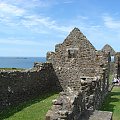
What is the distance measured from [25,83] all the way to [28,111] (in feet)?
15.1

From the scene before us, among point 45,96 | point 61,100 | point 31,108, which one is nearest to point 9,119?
point 31,108

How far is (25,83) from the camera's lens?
74.5 feet

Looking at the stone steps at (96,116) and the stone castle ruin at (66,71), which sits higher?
the stone castle ruin at (66,71)

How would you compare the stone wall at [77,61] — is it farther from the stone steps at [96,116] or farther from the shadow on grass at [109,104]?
the stone steps at [96,116]

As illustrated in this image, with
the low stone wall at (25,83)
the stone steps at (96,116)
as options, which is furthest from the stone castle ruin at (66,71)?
the stone steps at (96,116)

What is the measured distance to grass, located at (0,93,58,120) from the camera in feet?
55.1

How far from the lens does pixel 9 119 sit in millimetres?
16281

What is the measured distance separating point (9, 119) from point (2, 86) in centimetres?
323

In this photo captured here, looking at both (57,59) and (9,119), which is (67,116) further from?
(57,59)

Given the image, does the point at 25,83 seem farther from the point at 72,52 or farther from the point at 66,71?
the point at 72,52

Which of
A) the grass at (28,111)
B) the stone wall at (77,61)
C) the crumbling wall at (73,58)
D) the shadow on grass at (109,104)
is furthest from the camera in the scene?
the crumbling wall at (73,58)

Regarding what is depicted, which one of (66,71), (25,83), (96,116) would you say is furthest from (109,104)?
(96,116)

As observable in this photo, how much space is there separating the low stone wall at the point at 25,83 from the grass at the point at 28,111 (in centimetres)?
62

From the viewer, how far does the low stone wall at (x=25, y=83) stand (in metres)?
19.5
